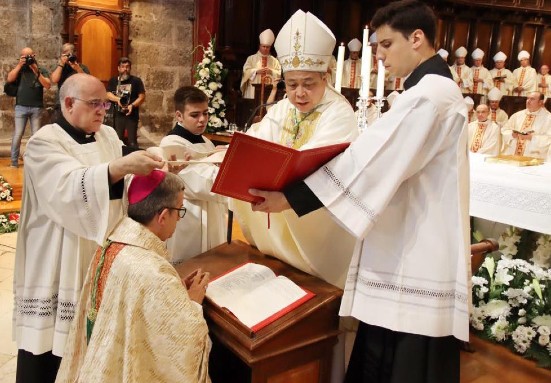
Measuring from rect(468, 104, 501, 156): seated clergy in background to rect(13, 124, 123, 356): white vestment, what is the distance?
21.2ft

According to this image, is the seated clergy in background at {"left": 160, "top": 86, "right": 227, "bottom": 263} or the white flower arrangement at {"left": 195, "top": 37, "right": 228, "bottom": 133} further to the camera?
the white flower arrangement at {"left": 195, "top": 37, "right": 228, "bottom": 133}

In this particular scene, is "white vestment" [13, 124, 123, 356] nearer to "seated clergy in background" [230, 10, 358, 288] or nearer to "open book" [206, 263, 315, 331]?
"open book" [206, 263, 315, 331]

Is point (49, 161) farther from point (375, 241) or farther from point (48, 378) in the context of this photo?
point (375, 241)

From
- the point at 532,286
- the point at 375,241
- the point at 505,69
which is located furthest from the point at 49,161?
the point at 505,69

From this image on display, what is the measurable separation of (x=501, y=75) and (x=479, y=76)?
1.72 ft

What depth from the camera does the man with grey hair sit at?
217 centimetres

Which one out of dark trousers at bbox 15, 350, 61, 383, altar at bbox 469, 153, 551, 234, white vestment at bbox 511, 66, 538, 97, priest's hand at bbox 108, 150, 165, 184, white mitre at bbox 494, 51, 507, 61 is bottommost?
dark trousers at bbox 15, 350, 61, 383

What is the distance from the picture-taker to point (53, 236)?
7.66ft

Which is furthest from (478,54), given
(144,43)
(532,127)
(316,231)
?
(316,231)


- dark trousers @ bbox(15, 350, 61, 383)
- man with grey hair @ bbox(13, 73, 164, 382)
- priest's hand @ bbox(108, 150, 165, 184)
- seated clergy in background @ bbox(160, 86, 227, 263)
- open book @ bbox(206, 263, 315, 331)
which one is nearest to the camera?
open book @ bbox(206, 263, 315, 331)

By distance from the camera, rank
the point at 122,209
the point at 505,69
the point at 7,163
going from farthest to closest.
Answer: the point at 505,69
the point at 7,163
the point at 122,209

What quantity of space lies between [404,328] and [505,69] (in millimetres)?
11815

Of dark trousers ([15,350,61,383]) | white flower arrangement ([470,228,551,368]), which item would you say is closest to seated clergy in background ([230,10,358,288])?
dark trousers ([15,350,61,383])

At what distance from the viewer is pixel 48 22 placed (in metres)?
9.16
